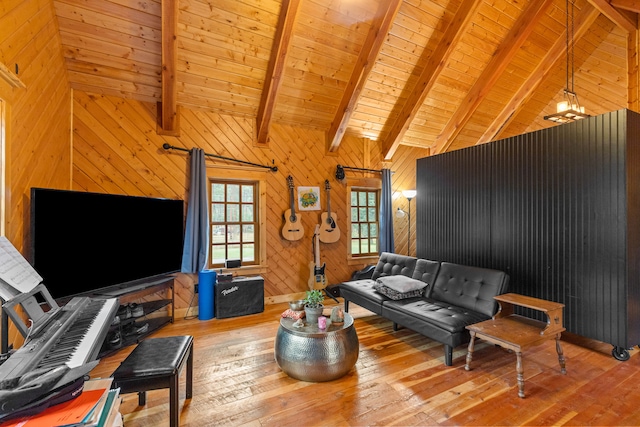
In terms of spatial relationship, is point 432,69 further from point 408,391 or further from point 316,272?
point 408,391

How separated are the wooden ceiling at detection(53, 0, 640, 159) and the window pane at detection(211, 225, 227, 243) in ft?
4.82

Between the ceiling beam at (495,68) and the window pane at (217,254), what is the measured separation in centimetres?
460

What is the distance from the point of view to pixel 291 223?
4.82m

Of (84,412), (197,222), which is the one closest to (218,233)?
(197,222)

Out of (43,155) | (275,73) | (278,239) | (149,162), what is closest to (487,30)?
(275,73)

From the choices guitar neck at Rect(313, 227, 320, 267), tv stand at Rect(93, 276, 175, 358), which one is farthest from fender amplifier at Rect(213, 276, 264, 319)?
guitar neck at Rect(313, 227, 320, 267)

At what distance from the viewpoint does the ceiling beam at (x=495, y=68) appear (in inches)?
167

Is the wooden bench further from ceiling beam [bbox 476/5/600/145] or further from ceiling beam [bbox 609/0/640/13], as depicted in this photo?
ceiling beam [bbox 609/0/640/13]

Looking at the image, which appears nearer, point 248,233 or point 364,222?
point 248,233

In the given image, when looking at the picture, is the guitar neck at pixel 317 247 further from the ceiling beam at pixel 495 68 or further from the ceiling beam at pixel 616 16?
the ceiling beam at pixel 616 16

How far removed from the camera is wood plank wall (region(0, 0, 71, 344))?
2.18 metres

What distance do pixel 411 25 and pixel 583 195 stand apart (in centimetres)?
304

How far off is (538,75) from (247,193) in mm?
5400

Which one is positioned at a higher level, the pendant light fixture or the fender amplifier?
the pendant light fixture
